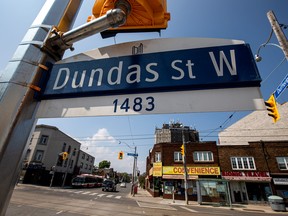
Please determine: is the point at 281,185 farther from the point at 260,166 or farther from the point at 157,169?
the point at 157,169

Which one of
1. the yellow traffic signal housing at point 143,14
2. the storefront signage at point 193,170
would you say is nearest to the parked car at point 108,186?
the storefront signage at point 193,170

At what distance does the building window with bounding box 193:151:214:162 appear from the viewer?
23925 mm

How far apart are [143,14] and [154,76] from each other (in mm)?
689

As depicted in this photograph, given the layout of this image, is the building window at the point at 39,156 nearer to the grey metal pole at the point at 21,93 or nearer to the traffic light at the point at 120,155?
the traffic light at the point at 120,155

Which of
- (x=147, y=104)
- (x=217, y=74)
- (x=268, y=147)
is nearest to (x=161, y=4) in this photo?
(x=217, y=74)

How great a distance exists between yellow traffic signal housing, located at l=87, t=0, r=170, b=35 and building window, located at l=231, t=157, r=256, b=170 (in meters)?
25.6

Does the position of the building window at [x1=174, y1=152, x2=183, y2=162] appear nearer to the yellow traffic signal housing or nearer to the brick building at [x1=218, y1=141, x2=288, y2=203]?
the brick building at [x1=218, y1=141, x2=288, y2=203]

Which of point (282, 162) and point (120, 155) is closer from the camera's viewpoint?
point (282, 162)

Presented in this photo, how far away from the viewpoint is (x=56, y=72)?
1.64m

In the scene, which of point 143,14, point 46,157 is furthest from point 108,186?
point 143,14

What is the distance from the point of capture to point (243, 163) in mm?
22391

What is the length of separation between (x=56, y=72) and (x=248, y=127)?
32339 millimetres

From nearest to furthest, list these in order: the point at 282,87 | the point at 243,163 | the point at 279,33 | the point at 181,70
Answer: the point at 181,70
the point at 282,87
the point at 279,33
the point at 243,163

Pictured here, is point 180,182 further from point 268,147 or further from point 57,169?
point 57,169
